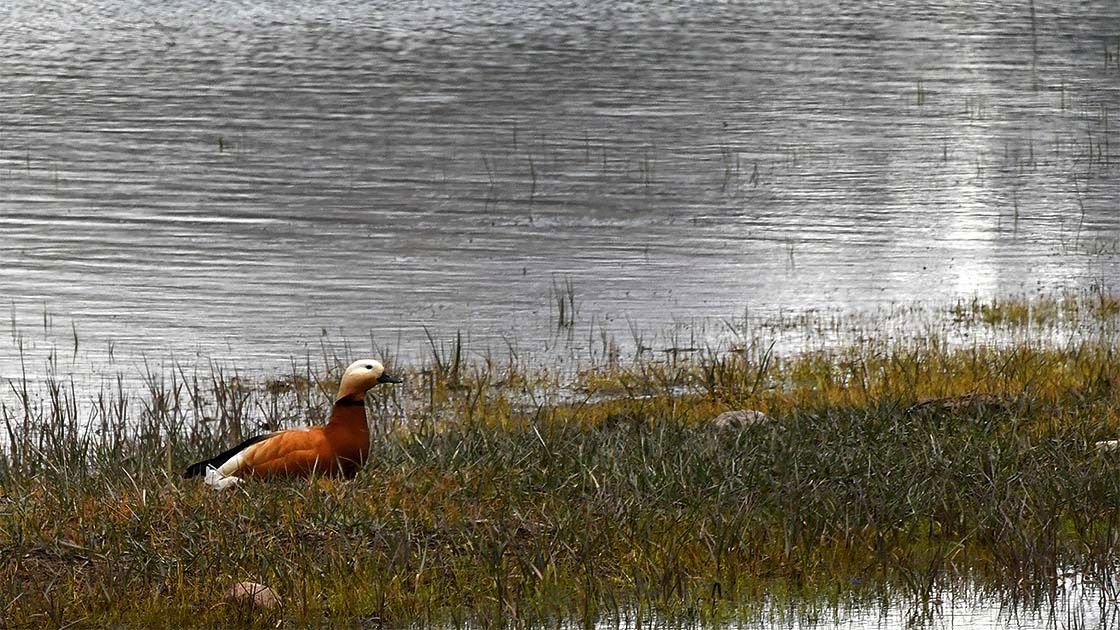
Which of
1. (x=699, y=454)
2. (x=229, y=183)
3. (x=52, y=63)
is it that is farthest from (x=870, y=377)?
(x=52, y=63)

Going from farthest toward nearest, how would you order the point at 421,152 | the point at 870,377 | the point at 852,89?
1. the point at 852,89
2. the point at 421,152
3. the point at 870,377

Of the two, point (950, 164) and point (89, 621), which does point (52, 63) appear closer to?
point (950, 164)

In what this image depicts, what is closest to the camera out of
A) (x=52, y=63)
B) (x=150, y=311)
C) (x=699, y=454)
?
(x=699, y=454)

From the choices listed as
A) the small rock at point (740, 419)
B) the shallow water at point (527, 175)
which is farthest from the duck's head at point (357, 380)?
the shallow water at point (527, 175)

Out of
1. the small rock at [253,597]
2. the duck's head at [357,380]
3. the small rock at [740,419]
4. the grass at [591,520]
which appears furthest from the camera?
the small rock at [740,419]

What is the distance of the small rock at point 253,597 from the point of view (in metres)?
7.94

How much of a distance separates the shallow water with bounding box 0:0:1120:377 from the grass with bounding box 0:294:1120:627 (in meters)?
5.45

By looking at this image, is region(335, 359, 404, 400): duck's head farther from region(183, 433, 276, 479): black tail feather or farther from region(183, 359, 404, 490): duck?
region(183, 433, 276, 479): black tail feather

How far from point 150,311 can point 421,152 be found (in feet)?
33.8

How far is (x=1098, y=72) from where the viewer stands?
114 feet

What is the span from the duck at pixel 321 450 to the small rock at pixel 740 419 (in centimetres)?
272

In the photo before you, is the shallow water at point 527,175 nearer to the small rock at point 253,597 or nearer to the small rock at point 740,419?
the small rock at point 740,419

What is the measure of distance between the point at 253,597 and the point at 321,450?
1.32 m

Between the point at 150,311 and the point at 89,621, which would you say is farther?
the point at 150,311
